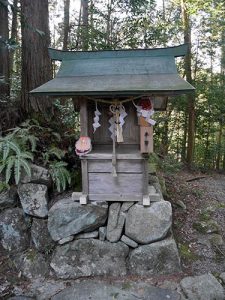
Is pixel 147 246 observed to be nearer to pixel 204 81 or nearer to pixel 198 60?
pixel 204 81

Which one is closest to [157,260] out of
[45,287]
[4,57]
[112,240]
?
[112,240]

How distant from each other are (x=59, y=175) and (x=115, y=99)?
144 centimetres

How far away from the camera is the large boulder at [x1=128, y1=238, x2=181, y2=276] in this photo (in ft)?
12.2

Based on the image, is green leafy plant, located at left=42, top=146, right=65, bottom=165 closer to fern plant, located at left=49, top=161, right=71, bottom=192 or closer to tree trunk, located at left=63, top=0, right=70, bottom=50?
fern plant, located at left=49, top=161, right=71, bottom=192

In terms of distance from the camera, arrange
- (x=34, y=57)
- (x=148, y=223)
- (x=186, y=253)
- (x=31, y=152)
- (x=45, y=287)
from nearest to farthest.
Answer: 1. (x=45, y=287)
2. (x=148, y=223)
3. (x=186, y=253)
4. (x=31, y=152)
5. (x=34, y=57)

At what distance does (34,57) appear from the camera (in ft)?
16.8

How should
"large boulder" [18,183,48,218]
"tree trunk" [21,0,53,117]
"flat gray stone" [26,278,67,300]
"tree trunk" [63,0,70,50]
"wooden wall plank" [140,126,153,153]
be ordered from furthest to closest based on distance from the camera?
"tree trunk" [63,0,70,50]
"tree trunk" [21,0,53,117]
"large boulder" [18,183,48,218]
"wooden wall plank" [140,126,153,153]
"flat gray stone" [26,278,67,300]

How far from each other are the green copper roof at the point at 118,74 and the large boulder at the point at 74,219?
63.0 inches

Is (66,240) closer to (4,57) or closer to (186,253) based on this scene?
(186,253)

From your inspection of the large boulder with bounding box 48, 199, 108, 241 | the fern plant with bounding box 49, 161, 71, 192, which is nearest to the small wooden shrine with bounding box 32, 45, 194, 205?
the large boulder with bounding box 48, 199, 108, 241

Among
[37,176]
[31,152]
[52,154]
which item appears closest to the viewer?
[37,176]

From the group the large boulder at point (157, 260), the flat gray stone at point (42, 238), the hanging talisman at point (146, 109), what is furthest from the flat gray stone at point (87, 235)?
the hanging talisman at point (146, 109)

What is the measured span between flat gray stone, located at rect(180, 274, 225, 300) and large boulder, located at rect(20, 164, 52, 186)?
2.37m

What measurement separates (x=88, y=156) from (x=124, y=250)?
141 centimetres
